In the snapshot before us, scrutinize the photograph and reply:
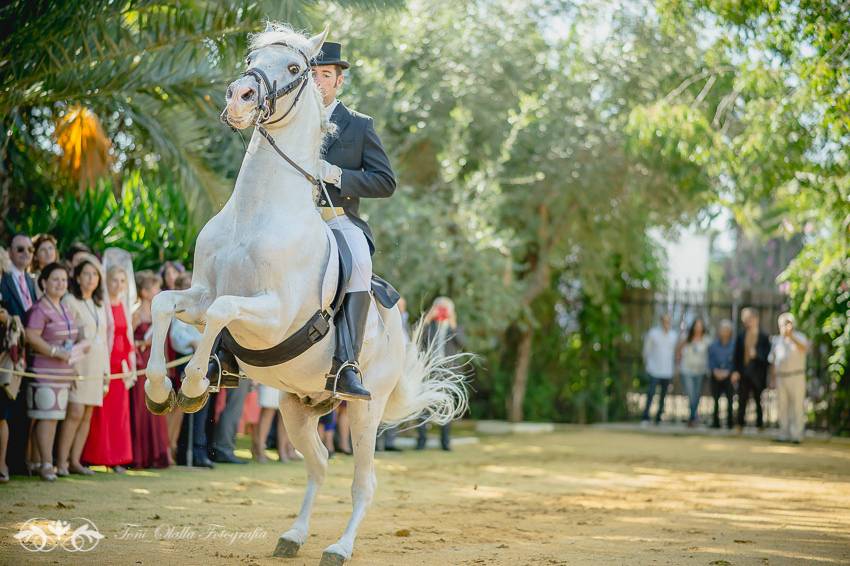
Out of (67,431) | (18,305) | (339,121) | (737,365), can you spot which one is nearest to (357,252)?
(339,121)

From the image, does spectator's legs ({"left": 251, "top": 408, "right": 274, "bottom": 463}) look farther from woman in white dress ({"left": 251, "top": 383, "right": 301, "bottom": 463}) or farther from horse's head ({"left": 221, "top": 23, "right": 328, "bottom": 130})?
horse's head ({"left": 221, "top": 23, "right": 328, "bottom": 130})

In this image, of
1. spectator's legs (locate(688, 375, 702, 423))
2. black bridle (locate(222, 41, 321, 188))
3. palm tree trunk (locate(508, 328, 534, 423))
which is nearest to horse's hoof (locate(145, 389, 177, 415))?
black bridle (locate(222, 41, 321, 188))

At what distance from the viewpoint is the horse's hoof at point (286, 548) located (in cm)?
709

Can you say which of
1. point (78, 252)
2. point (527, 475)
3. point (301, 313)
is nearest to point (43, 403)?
point (78, 252)

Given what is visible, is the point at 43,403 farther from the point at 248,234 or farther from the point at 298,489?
the point at 248,234

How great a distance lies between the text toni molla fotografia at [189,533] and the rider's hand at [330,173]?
9.16ft

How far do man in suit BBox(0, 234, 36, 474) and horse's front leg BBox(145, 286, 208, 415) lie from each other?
4.76m

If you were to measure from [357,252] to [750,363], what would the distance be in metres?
15.0

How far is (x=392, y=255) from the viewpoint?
57.5ft

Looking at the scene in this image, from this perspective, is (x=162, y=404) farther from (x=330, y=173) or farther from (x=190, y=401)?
(x=330, y=173)

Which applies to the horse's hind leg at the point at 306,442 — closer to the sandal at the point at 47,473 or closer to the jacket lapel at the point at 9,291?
the sandal at the point at 47,473

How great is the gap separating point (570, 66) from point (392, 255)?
16.8ft

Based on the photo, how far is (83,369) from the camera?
10.6 meters

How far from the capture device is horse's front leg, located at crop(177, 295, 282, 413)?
19.1 ft
